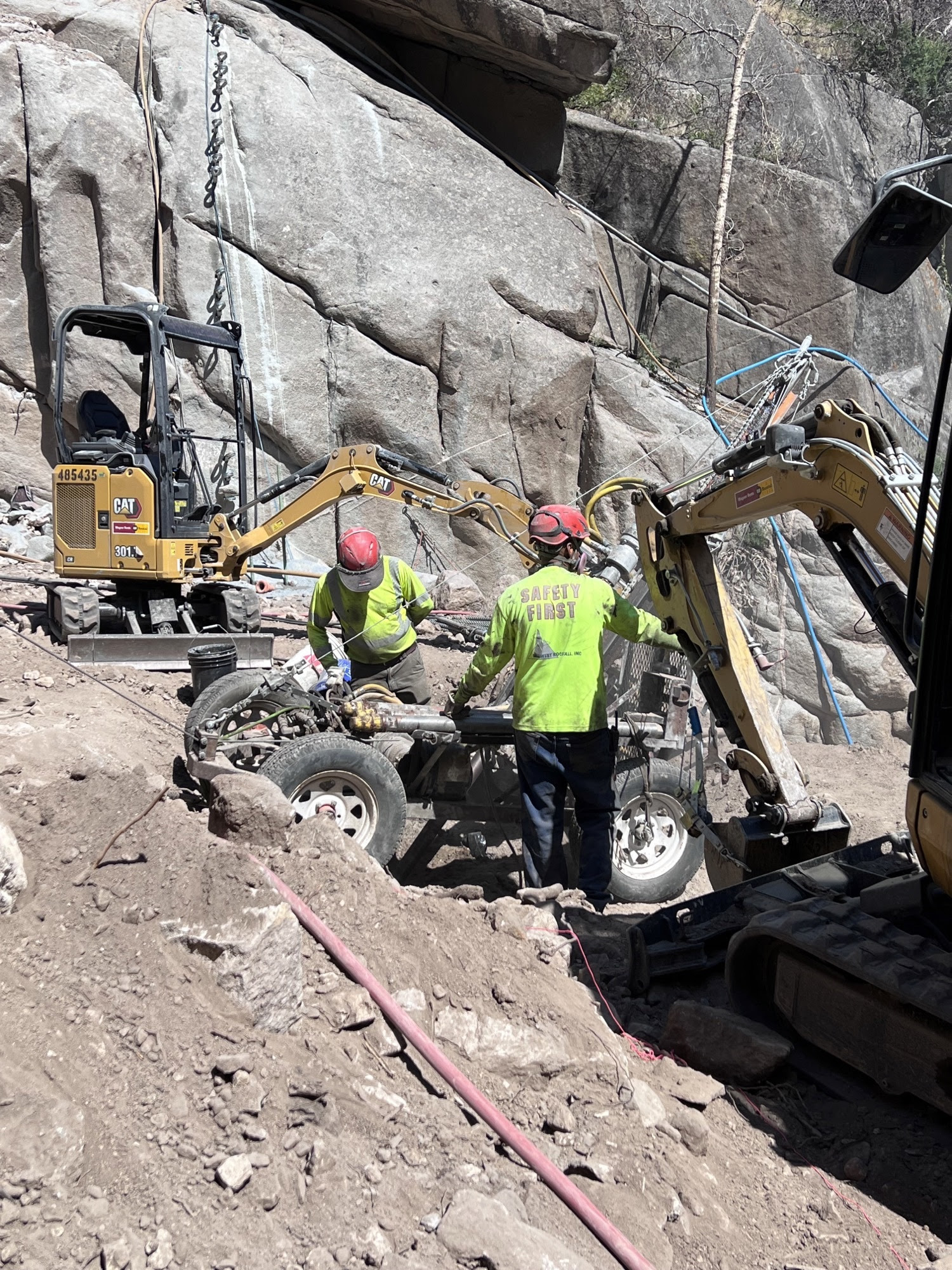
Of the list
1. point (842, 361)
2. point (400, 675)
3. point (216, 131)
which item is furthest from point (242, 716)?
point (842, 361)

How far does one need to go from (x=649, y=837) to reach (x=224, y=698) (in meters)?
2.81

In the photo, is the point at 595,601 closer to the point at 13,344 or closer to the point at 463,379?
the point at 463,379

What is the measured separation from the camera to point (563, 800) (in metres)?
5.61

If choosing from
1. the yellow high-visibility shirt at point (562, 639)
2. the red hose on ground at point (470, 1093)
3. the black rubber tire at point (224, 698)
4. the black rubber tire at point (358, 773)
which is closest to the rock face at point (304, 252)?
the black rubber tire at point (224, 698)

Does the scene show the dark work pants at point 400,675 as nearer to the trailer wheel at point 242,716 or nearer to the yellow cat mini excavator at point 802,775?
the trailer wheel at point 242,716

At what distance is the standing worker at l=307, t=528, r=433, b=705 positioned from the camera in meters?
7.05

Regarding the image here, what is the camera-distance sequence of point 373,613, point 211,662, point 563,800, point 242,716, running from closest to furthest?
point 563,800, point 242,716, point 373,613, point 211,662

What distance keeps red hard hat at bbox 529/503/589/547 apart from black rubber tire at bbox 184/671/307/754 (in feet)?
5.90

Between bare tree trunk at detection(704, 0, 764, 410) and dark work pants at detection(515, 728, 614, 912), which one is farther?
bare tree trunk at detection(704, 0, 764, 410)

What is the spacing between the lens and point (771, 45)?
1808cm

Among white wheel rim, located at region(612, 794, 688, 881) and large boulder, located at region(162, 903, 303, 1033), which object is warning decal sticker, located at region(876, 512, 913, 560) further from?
white wheel rim, located at region(612, 794, 688, 881)

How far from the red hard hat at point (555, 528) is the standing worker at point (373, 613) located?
5.65 ft

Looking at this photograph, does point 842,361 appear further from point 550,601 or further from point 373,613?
point 550,601

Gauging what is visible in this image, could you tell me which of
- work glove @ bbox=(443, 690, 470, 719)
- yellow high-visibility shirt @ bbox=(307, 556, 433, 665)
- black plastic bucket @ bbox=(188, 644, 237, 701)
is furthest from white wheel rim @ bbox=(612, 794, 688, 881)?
black plastic bucket @ bbox=(188, 644, 237, 701)
